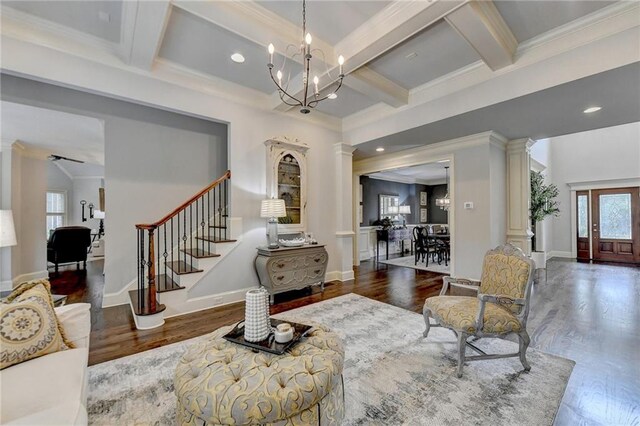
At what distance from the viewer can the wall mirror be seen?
9.03m

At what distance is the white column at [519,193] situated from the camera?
5.07 metres

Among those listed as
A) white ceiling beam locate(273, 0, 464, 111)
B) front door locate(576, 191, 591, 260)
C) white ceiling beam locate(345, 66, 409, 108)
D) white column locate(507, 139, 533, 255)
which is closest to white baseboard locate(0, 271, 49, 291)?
white ceiling beam locate(273, 0, 464, 111)

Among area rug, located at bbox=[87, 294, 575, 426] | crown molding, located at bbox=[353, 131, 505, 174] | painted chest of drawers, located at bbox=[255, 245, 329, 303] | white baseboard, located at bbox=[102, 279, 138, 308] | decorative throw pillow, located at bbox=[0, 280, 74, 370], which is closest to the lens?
decorative throw pillow, located at bbox=[0, 280, 74, 370]

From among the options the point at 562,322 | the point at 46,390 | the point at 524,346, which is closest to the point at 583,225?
the point at 562,322

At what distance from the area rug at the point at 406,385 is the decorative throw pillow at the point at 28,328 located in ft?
1.88

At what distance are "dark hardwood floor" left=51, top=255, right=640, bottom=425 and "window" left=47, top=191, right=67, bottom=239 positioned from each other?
4379 mm

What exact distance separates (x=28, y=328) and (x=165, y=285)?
7.05ft

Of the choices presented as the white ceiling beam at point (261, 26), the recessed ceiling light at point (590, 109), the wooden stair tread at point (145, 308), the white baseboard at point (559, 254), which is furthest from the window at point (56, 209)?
the white baseboard at point (559, 254)

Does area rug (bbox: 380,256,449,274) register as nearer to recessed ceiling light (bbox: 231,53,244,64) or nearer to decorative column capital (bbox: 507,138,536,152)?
decorative column capital (bbox: 507,138,536,152)

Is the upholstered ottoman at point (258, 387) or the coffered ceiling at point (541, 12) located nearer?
the upholstered ottoman at point (258, 387)

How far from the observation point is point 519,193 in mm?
5156

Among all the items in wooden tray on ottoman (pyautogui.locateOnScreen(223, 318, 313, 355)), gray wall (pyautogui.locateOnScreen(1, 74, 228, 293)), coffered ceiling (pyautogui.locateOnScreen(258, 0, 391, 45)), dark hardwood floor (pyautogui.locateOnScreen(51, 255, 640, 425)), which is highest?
coffered ceiling (pyautogui.locateOnScreen(258, 0, 391, 45))

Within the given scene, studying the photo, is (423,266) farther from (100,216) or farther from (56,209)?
(56,209)

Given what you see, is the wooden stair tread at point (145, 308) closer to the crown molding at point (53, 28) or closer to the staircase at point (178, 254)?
the staircase at point (178, 254)
